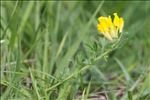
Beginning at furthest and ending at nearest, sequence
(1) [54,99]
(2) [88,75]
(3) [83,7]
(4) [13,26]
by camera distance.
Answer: (3) [83,7] → (2) [88,75] → (4) [13,26] → (1) [54,99]

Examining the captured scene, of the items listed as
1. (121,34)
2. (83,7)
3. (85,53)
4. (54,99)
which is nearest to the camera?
(121,34)

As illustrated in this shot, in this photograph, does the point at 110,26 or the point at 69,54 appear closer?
the point at 110,26

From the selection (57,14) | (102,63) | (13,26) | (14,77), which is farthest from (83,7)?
(14,77)

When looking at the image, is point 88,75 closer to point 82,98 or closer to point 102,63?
point 102,63
